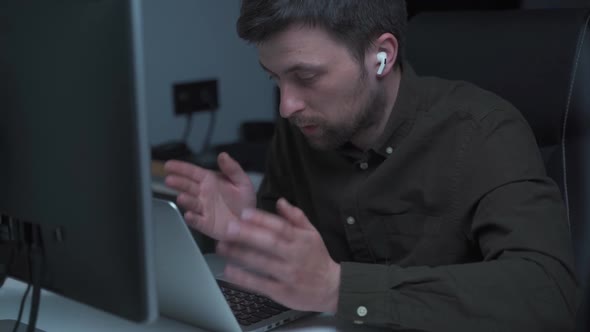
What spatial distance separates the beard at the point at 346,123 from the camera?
1.20 metres

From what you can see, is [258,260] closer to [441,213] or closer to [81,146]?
[81,146]

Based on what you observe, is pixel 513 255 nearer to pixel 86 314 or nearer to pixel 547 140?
pixel 547 140

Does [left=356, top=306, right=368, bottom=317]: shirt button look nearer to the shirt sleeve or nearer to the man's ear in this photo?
the shirt sleeve

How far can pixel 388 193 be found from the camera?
1.23 m

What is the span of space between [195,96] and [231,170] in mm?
1288

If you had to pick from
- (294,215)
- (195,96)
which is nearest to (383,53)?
(294,215)

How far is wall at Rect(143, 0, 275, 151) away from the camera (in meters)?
2.29

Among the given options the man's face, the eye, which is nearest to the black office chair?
the man's face

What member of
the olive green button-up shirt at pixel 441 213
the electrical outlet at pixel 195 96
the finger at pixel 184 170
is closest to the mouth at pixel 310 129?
the olive green button-up shirt at pixel 441 213

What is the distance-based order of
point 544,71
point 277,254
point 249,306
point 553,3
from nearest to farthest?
point 277,254, point 249,306, point 544,71, point 553,3

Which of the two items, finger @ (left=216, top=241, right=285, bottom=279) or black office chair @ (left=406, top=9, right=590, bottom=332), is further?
black office chair @ (left=406, top=9, right=590, bottom=332)

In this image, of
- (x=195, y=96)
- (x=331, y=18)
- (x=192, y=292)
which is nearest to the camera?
(x=192, y=292)

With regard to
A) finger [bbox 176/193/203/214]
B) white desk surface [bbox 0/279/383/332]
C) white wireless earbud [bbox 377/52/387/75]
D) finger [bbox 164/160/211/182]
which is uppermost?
white wireless earbud [bbox 377/52/387/75]

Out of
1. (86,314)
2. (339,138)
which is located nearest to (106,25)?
(86,314)
